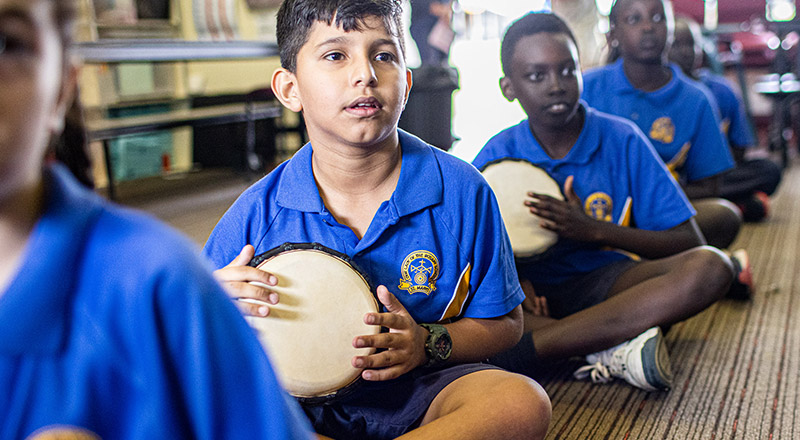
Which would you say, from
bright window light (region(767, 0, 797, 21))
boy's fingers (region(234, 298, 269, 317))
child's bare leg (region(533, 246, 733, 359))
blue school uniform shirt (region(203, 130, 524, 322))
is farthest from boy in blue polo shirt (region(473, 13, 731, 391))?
bright window light (region(767, 0, 797, 21))

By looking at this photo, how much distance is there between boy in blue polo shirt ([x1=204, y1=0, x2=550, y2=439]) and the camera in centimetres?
110

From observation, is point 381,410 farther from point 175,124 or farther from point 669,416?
point 175,124

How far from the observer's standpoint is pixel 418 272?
1.12 meters

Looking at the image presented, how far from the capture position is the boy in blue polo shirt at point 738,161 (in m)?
2.98

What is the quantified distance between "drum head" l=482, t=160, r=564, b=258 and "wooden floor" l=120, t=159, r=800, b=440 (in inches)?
11.3

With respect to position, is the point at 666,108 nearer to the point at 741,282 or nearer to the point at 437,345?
the point at 741,282

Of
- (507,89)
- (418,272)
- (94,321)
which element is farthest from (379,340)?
(507,89)

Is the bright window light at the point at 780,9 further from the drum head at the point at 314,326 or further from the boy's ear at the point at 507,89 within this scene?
the drum head at the point at 314,326

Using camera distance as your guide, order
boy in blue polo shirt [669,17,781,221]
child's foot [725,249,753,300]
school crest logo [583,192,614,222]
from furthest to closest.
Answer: boy in blue polo shirt [669,17,781,221] < child's foot [725,249,753,300] < school crest logo [583,192,614,222]

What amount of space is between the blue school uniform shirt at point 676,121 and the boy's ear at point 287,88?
1.25 metres

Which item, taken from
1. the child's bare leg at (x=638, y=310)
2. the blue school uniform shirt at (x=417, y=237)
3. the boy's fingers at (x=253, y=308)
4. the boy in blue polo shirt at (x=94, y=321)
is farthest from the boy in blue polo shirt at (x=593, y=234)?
the boy in blue polo shirt at (x=94, y=321)

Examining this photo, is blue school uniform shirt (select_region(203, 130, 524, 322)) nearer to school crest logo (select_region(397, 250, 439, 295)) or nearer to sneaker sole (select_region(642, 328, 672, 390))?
school crest logo (select_region(397, 250, 439, 295))

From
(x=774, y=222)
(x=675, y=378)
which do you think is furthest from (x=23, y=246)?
(x=774, y=222)

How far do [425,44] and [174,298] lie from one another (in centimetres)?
342
